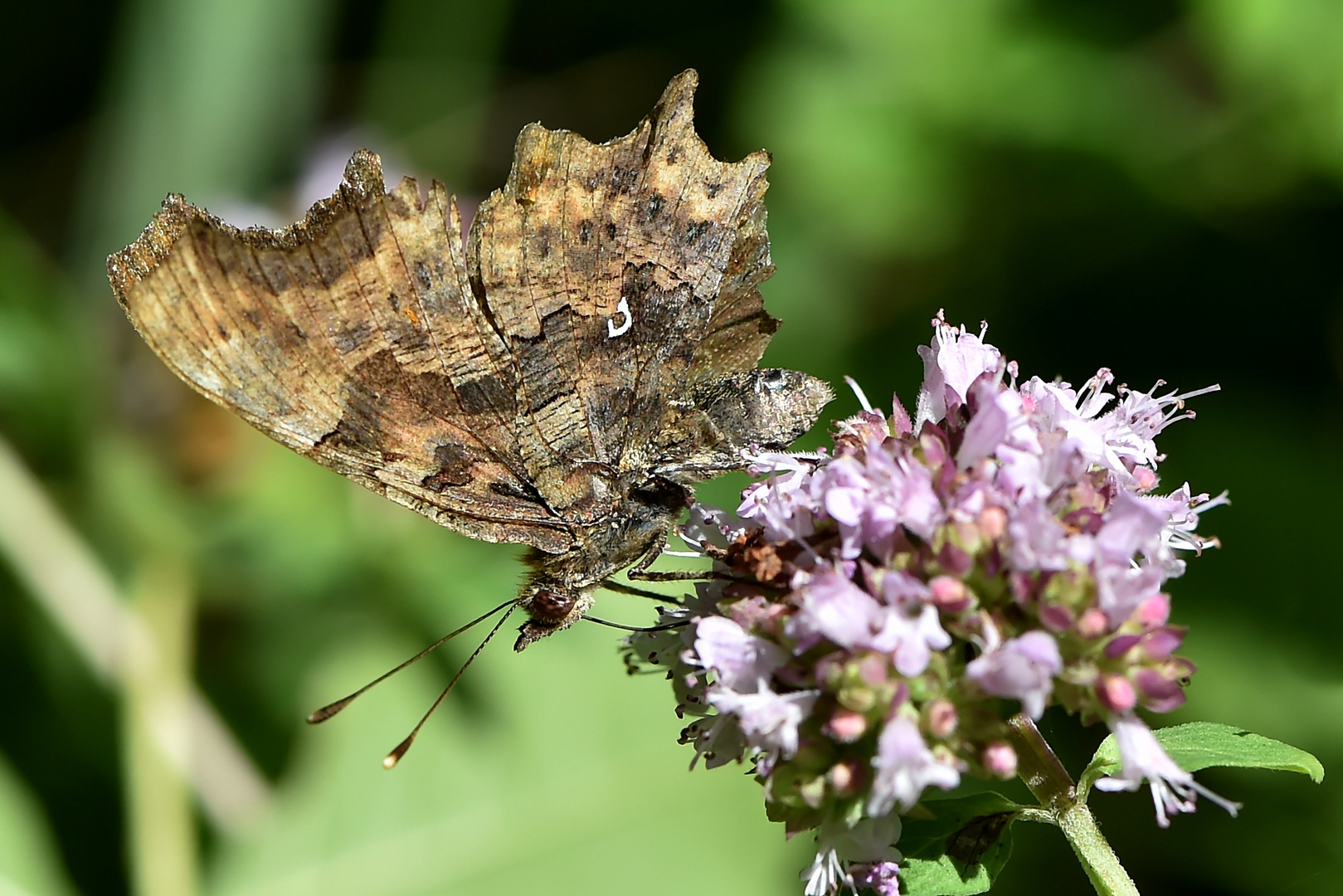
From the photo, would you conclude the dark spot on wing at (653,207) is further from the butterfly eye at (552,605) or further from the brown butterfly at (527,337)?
the butterfly eye at (552,605)

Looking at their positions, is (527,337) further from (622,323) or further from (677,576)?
(677,576)

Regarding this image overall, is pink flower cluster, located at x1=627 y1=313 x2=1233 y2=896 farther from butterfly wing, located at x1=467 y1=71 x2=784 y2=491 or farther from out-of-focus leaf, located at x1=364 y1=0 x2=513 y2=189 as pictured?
out-of-focus leaf, located at x1=364 y1=0 x2=513 y2=189

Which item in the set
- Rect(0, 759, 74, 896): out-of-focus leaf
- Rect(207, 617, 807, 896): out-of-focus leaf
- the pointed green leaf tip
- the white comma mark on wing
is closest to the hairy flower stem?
the pointed green leaf tip

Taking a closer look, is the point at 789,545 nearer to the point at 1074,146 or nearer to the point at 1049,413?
the point at 1049,413

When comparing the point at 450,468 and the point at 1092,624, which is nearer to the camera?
the point at 1092,624

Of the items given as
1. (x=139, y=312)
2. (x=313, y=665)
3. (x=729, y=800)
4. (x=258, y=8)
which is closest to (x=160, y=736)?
(x=313, y=665)

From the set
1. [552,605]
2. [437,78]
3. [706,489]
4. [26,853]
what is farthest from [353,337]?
[437,78]
